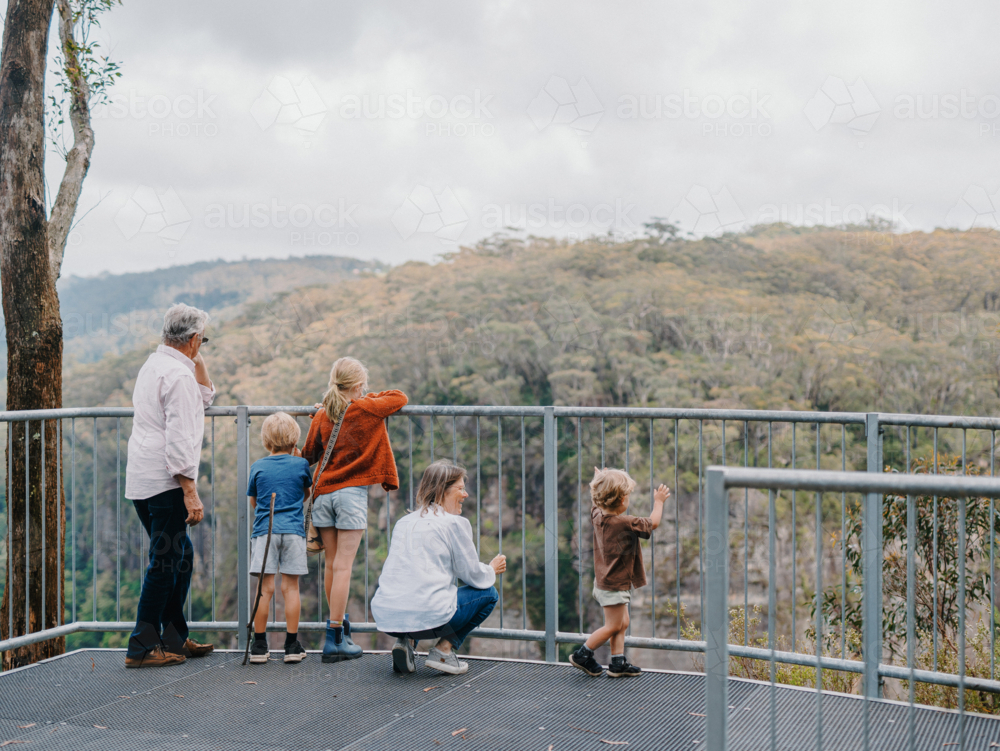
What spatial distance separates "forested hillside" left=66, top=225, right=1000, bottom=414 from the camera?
2984 centimetres

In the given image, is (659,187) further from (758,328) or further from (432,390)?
(432,390)

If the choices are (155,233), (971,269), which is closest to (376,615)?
(971,269)

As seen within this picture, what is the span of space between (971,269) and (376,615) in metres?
37.4

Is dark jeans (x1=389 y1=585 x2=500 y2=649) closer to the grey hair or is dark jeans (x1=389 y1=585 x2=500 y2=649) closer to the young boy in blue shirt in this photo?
the young boy in blue shirt

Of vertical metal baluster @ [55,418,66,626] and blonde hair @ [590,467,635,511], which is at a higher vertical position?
blonde hair @ [590,467,635,511]

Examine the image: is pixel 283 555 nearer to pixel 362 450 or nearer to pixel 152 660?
pixel 362 450

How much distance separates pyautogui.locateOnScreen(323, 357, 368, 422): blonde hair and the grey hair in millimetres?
720

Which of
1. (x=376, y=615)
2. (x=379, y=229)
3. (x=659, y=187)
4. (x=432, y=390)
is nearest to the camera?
(x=376, y=615)

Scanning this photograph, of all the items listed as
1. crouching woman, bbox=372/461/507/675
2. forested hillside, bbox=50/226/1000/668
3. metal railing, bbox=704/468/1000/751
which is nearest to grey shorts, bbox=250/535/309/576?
crouching woman, bbox=372/461/507/675

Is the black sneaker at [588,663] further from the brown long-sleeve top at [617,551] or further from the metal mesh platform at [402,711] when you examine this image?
the brown long-sleeve top at [617,551]

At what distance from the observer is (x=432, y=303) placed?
1441 inches

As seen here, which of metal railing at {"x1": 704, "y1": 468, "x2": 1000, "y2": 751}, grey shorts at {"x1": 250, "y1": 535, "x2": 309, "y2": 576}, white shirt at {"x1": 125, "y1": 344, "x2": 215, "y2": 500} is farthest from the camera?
grey shorts at {"x1": 250, "y1": 535, "x2": 309, "y2": 576}

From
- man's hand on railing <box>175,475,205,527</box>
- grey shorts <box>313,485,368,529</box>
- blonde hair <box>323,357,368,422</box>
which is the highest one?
blonde hair <box>323,357,368,422</box>

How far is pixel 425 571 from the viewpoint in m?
3.98
